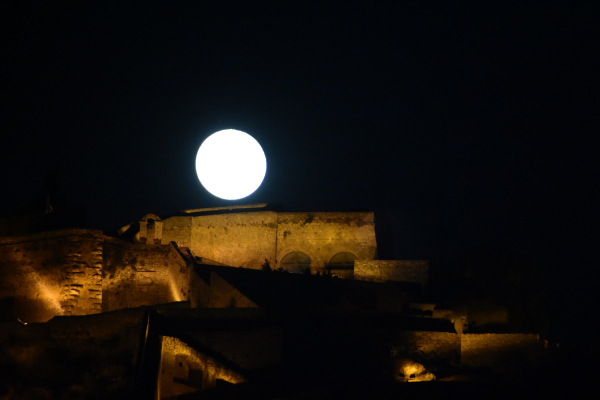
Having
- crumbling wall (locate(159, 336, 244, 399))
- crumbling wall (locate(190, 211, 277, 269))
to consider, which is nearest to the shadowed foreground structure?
crumbling wall (locate(159, 336, 244, 399))

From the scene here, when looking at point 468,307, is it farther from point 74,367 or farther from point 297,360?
point 74,367

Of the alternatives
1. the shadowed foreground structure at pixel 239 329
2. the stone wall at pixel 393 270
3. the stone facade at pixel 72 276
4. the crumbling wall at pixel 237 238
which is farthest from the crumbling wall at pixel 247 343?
the crumbling wall at pixel 237 238

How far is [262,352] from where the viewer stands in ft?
68.4

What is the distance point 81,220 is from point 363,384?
16586 millimetres

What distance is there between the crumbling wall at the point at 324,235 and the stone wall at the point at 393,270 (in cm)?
370

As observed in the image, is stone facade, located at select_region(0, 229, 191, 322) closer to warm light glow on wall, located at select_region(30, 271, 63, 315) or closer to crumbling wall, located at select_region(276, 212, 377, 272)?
warm light glow on wall, located at select_region(30, 271, 63, 315)

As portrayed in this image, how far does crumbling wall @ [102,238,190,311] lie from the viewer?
86.3 ft

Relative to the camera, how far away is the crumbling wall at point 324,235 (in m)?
33.2

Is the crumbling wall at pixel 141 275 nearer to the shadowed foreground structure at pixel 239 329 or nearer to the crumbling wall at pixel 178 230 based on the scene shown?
the shadowed foreground structure at pixel 239 329

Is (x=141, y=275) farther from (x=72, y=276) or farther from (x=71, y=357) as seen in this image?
(x=71, y=357)

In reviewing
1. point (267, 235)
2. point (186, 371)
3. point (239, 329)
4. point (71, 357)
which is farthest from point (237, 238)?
point (71, 357)

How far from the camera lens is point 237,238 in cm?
3447

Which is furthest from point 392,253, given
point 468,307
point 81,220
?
point 81,220

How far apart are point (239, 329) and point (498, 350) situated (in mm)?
9968
